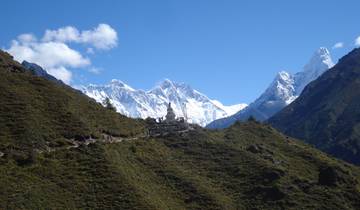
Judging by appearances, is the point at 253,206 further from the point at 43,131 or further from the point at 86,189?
the point at 43,131

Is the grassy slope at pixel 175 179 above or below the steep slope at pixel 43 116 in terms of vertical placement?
below

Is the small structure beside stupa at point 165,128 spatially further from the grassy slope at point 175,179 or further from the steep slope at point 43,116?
the grassy slope at point 175,179

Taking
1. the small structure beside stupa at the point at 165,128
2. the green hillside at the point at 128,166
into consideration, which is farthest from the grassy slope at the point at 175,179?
the small structure beside stupa at the point at 165,128

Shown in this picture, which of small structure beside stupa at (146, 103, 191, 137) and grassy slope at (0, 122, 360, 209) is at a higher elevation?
small structure beside stupa at (146, 103, 191, 137)

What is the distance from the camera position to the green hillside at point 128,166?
107500 millimetres

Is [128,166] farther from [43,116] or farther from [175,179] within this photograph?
[43,116]

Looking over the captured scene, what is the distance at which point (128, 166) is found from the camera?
125500 mm

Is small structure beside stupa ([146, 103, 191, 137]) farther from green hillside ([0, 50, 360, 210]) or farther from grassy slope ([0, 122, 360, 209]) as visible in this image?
grassy slope ([0, 122, 360, 209])

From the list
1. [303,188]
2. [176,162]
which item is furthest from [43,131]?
[303,188]

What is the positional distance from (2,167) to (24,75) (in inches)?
2225

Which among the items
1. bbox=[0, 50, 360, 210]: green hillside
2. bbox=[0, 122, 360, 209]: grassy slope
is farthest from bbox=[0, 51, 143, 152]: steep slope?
bbox=[0, 122, 360, 209]: grassy slope

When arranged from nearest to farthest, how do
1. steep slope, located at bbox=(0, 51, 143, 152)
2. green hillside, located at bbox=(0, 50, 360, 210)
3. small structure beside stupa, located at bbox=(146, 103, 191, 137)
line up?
green hillside, located at bbox=(0, 50, 360, 210) → steep slope, located at bbox=(0, 51, 143, 152) → small structure beside stupa, located at bbox=(146, 103, 191, 137)

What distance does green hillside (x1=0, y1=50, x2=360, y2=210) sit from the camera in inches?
4232

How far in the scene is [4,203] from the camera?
9612cm
